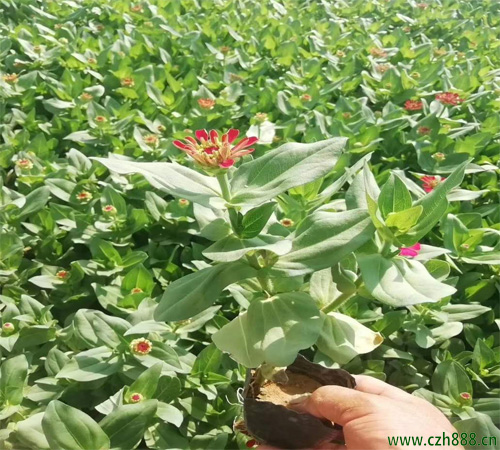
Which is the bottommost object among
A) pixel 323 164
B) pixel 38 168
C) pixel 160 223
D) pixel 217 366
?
pixel 217 366

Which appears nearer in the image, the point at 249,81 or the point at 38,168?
the point at 38,168

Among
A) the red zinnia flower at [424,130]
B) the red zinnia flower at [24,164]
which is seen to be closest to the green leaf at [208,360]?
the red zinnia flower at [24,164]

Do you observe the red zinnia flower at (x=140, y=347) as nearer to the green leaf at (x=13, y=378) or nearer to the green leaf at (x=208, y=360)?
the green leaf at (x=208, y=360)

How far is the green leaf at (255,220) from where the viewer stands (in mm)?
831

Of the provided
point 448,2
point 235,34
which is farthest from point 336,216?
point 448,2

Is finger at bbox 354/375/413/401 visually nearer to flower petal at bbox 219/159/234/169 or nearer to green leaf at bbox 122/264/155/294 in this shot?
flower petal at bbox 219/159/234/169

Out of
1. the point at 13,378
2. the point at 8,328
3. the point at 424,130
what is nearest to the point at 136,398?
the point at 13,378

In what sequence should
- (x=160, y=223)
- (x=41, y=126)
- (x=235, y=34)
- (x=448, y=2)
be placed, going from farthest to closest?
(x=448, y=2)
(x=235, y=34)
(x=41, y=126)
(x=160, y=223)

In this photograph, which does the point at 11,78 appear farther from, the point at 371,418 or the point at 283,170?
the point at 371,418

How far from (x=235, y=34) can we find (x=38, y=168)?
1.43 meters

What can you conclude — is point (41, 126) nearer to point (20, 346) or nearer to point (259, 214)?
point (20, 346)

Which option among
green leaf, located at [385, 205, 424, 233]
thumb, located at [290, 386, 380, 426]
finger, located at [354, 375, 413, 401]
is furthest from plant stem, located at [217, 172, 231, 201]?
finger, located at [354, 375, 413, 401]

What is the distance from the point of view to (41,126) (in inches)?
78.7

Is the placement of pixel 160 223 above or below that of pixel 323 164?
below
